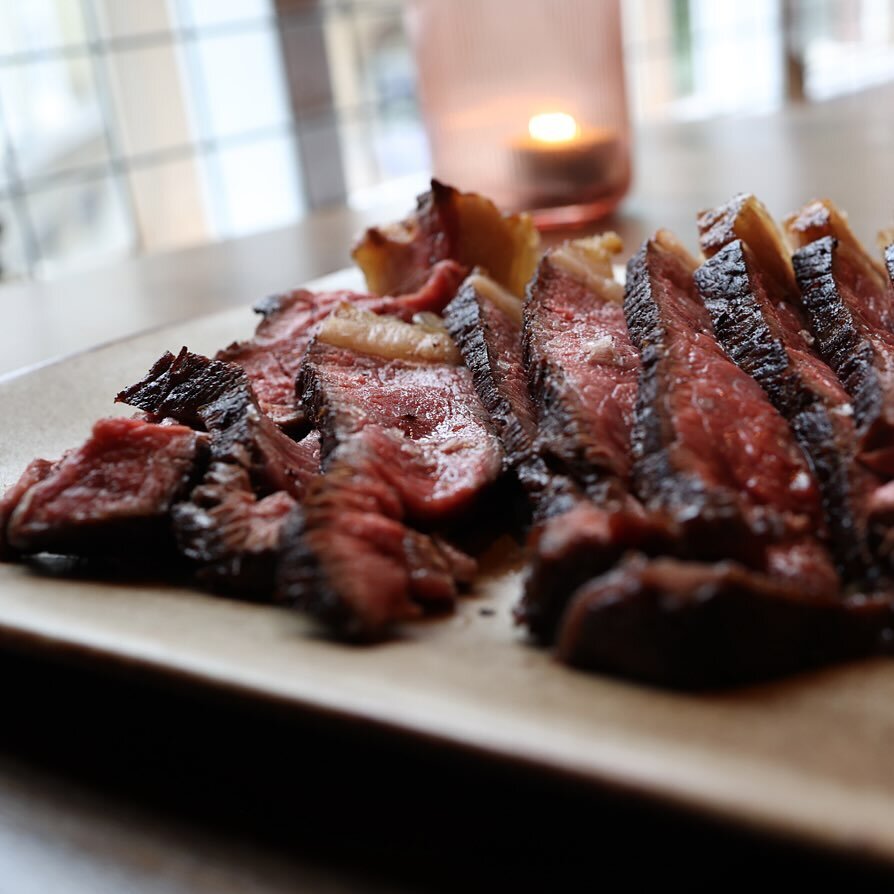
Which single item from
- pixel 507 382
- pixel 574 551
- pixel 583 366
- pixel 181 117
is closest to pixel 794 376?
pixel 583 366

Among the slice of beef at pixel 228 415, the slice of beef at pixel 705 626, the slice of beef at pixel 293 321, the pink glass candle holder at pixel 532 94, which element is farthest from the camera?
the pink glass candle holder at pixel 532 94

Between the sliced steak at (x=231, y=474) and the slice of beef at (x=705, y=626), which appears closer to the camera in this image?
the slice of beef at (x=705, y=626)

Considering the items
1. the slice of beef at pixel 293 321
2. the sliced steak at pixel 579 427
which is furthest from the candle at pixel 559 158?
the sliced steak at pixel 579 427

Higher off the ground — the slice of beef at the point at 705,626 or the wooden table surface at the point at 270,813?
the slice of beef at the point at 705,626

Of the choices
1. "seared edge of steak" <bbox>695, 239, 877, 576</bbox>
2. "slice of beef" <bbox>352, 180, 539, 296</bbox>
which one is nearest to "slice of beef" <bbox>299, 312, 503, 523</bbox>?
"seared edge of steak" <bbox>695, 239, 877, 576</bbox>

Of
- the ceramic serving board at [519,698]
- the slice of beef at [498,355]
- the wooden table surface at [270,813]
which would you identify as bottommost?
the wooden table surface at [270,813]

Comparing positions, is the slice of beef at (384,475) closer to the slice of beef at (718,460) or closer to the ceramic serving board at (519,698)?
the ceramic serving board at (519,698)

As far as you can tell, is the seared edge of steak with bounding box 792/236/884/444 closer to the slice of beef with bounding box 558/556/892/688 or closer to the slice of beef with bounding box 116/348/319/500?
the slice of beef with bounding box 558/556/892/688

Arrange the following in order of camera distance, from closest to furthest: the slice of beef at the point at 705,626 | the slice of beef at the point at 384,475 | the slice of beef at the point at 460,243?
the slice of beef at the point at 705,626 < the slice of beef at the point at 384,475 < the slice of beef at the point at 460,243
